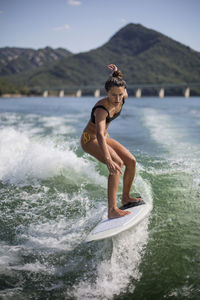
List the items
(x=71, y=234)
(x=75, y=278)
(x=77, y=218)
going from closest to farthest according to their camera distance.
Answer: (x=75, y=278) → (x=71, y=234) → (x=77, y=218)

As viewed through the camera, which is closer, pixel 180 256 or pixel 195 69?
pixel 180 256

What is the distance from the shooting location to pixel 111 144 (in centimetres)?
412

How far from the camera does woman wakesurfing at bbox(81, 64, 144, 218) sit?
11.8 ft

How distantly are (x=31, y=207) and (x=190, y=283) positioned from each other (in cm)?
308

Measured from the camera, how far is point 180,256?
3.56m

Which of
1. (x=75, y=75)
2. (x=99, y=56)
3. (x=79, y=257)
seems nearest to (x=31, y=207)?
(x=79, y=257)

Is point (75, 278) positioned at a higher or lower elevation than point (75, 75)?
lower

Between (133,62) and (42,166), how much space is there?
147416mm

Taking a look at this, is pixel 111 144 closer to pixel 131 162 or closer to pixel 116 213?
pixel 131 162

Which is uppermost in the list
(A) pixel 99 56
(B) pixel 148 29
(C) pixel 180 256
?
(B) pixel 148 29

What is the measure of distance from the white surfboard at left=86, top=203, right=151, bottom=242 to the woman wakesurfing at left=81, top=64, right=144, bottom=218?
0.13 m

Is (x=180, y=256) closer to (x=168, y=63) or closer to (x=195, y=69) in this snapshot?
(x=195, y=69)

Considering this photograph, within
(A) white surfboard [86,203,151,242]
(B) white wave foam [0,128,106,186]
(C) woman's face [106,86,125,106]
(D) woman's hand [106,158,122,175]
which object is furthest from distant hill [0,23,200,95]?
(D) woman's hand [106,158,122,175]

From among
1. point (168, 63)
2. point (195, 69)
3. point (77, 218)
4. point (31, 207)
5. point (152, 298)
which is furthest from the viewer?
point (168, 63)
